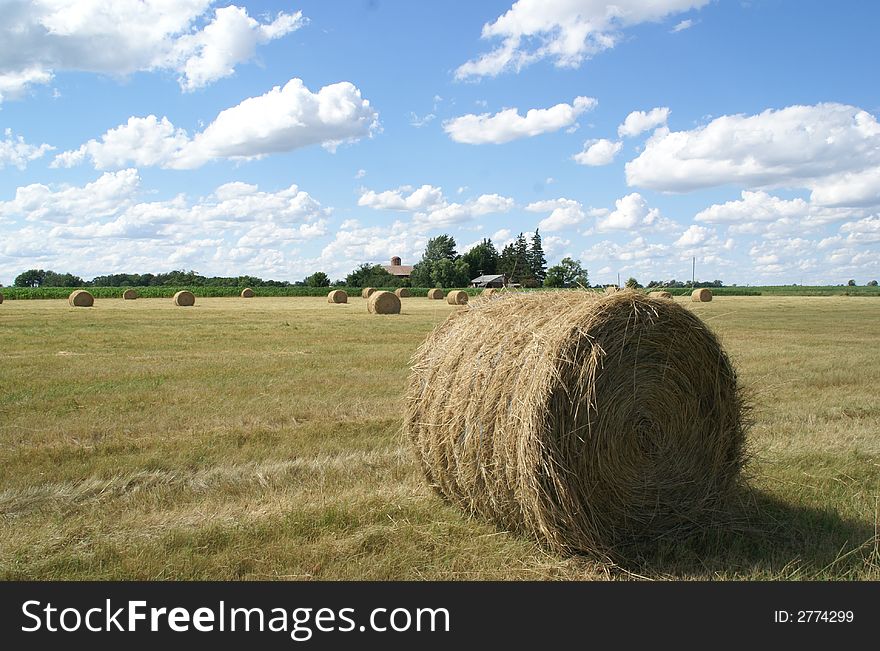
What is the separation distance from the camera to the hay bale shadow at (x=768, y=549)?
16.2 feet

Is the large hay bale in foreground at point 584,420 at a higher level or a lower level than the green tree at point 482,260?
lower

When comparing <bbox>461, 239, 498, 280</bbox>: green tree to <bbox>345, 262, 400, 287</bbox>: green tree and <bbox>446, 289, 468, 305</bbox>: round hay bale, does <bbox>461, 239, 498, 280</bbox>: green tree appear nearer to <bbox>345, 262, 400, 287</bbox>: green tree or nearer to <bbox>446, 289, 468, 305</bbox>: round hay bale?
<bbox>345, 262, 400, 287</bbox>: green tree

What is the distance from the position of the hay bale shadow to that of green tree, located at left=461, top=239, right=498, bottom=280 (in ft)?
306

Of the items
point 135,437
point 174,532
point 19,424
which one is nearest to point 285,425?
point 135,437

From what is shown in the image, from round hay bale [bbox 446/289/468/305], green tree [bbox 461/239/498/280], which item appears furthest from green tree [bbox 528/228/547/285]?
round hay bale [bbox 446/289/468/305]

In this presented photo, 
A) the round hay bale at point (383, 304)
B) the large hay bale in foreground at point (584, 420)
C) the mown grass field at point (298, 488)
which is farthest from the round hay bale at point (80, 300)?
the large hay bale in foreground at point (584, 420)

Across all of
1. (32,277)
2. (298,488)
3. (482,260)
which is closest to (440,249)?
(482,260)

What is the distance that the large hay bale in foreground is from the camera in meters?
5.18

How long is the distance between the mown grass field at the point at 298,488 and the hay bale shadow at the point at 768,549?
0.06ft

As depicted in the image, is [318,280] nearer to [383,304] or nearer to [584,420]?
[383,304]

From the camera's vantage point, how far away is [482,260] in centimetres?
10231

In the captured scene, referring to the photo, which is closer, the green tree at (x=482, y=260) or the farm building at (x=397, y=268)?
the green tree at (x=482, y=260)

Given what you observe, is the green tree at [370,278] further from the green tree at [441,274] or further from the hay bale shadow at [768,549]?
the hay bale shadow at [768,549]

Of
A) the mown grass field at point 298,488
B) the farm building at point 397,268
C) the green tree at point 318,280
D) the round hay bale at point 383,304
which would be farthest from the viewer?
the farm building at point 397,268
